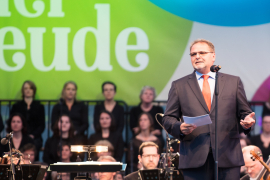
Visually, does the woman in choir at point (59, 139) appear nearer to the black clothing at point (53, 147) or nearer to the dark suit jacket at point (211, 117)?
the black clothing at point (53, 147)

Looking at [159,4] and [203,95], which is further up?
[159,4]

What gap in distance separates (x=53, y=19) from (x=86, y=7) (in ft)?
1.91

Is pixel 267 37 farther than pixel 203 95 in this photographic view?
Yes

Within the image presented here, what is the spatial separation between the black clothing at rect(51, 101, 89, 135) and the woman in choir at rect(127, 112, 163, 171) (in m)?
0.83

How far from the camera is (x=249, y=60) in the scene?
20.3ft

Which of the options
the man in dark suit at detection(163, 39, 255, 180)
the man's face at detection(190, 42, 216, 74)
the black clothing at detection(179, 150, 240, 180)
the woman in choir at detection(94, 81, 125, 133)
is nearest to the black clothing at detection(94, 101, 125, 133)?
the woman in choir at detection(94, 81, 125, 133)

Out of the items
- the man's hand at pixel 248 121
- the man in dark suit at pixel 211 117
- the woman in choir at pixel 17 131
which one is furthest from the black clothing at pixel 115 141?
the man's hand at pixel 248 121

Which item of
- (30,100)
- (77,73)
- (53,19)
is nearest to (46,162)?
(30,100)

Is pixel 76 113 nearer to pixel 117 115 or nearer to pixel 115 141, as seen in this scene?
pixel 117 115

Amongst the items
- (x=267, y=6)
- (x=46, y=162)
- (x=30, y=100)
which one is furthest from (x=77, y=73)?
(x=267, y=6)

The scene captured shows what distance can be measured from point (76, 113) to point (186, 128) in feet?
13.1

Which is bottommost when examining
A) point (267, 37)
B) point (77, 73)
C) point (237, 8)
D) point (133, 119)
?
point (133, 119)

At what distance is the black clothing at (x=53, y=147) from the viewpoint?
240 inches

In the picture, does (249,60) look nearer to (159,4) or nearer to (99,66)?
(159,4)
